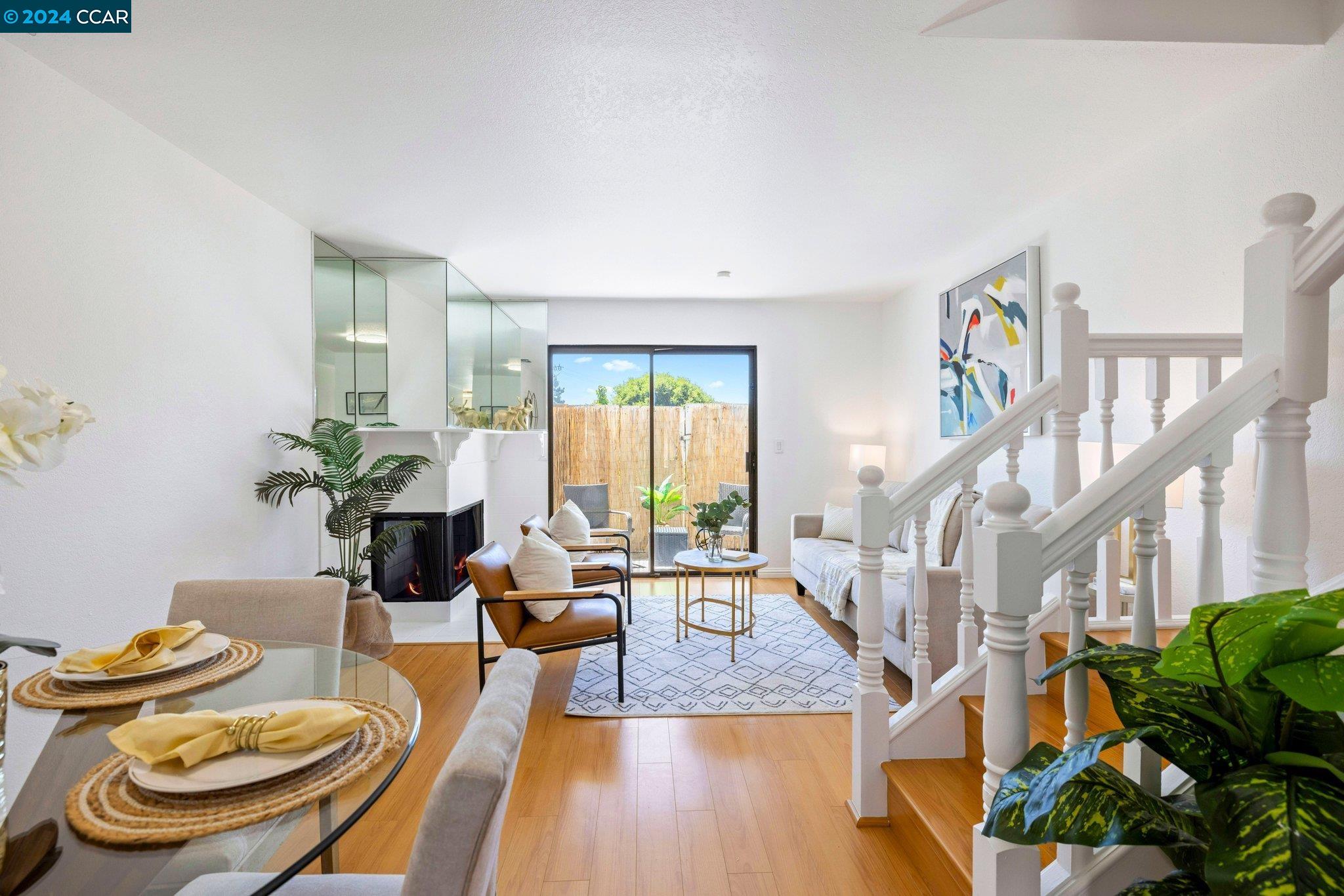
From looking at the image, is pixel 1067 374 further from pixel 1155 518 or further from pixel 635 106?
pixel 635 106

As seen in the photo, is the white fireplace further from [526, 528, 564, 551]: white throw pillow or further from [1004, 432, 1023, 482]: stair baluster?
[1004, 432, 1023, 482]: stair baluster

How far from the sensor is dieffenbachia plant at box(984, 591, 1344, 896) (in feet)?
2.17

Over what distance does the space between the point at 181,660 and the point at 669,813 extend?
161cm

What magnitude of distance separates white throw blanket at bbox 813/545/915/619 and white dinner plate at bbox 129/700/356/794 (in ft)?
10.8

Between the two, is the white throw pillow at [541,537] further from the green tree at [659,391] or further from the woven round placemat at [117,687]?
the green tree at [659,391]

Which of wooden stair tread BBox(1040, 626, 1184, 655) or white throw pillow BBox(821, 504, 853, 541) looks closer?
wooden stair tread BBox(1040, 626, 1184, 655)

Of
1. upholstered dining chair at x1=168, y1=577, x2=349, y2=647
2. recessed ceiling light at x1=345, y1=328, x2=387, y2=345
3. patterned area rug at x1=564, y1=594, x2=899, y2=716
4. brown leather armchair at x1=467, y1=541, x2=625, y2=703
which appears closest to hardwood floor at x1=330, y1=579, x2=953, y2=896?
patterned area rug at x1=564, y1=594, x2=899, y2=716

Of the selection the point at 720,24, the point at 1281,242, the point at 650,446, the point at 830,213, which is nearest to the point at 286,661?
the point at 720,24

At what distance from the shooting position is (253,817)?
896mm

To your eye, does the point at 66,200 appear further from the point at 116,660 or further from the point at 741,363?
the point at 741,363

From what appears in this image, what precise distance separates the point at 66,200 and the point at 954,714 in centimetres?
348

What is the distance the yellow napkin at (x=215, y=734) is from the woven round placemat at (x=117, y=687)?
0.34 m

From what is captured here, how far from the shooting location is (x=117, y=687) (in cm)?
135

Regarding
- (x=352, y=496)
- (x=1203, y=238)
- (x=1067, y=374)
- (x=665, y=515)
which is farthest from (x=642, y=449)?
(x=1067, y=374)
